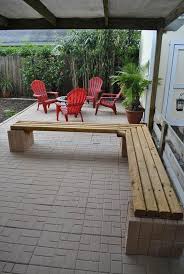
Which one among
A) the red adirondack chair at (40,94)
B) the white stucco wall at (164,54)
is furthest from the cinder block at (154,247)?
the red adirondack chair at (40,94)

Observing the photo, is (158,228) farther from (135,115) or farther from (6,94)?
(6,94)

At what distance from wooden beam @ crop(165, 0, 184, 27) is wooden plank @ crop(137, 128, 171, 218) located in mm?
1826

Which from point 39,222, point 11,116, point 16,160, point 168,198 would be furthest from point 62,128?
point 11,116

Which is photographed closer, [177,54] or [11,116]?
[177,54]

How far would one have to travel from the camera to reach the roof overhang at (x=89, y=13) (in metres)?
3.14

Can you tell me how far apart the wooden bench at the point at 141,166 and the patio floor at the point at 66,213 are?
391mm

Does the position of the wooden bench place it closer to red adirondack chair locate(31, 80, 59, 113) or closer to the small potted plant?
red adirondack chair locate(31, 80, 59, 113)

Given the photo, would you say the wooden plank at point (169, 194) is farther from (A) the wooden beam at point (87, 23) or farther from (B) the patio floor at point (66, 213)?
(A) the wooden beam at point (87, 23)

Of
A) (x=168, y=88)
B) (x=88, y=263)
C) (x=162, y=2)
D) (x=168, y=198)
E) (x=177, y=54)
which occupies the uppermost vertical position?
(x=162, y=2)

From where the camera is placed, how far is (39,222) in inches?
88.6

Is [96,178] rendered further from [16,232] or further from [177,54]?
[177,54]

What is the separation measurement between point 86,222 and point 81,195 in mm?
463

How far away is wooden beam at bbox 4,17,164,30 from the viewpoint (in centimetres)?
421

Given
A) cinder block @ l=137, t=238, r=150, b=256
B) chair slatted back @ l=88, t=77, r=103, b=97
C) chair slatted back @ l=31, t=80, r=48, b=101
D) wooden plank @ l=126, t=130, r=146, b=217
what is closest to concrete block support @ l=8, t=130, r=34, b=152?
wooden plank @ l=126, t=130, r=146, b=217
